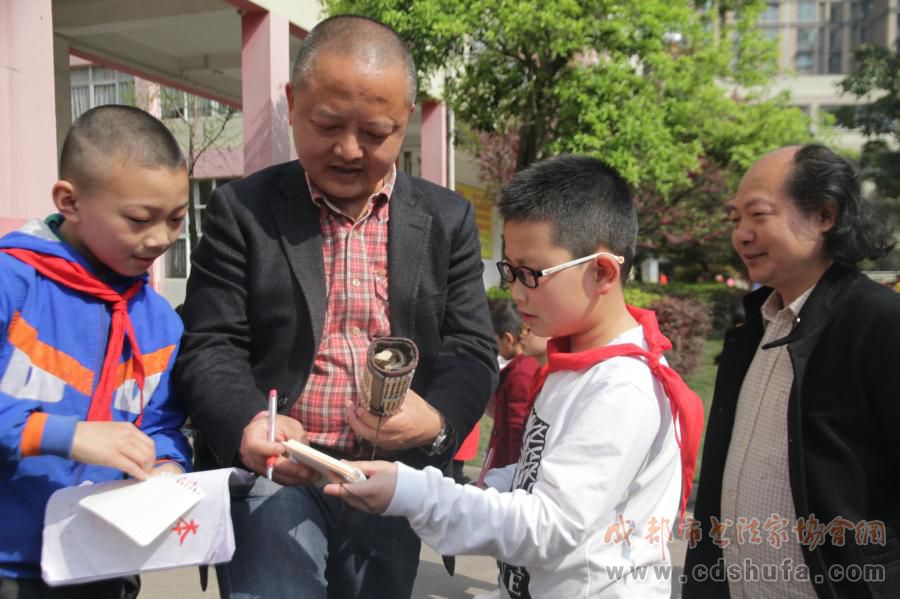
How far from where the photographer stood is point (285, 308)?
1.93 metres

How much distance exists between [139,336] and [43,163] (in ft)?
10.8

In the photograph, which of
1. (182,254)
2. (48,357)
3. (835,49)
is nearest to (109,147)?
(48,357)

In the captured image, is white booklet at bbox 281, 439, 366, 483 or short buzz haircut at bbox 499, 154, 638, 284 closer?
white booklet at bbox 281, 439, 366, 483

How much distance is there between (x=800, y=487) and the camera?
89.1 inches

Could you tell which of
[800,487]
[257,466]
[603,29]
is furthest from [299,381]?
[603,29]

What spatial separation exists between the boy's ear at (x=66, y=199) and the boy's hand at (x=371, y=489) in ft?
2.90

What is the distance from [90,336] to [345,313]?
58cm

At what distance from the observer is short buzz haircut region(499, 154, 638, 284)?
1.94m

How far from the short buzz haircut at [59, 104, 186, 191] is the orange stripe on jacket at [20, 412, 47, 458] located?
0.54 m

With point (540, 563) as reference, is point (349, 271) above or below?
above

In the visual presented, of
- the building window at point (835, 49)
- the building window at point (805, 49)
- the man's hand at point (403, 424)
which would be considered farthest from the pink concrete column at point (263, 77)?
the building window at point (835, 49)

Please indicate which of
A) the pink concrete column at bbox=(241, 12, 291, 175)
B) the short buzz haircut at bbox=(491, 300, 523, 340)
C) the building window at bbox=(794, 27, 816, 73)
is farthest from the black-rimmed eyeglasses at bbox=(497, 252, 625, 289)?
the building window at bbox=(794, 27, 816, 73)

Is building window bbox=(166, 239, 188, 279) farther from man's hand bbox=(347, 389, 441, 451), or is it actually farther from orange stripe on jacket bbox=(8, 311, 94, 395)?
man's hand bbox=(347, 389, 441, 451)

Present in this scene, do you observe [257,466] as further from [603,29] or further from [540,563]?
[603,29]
